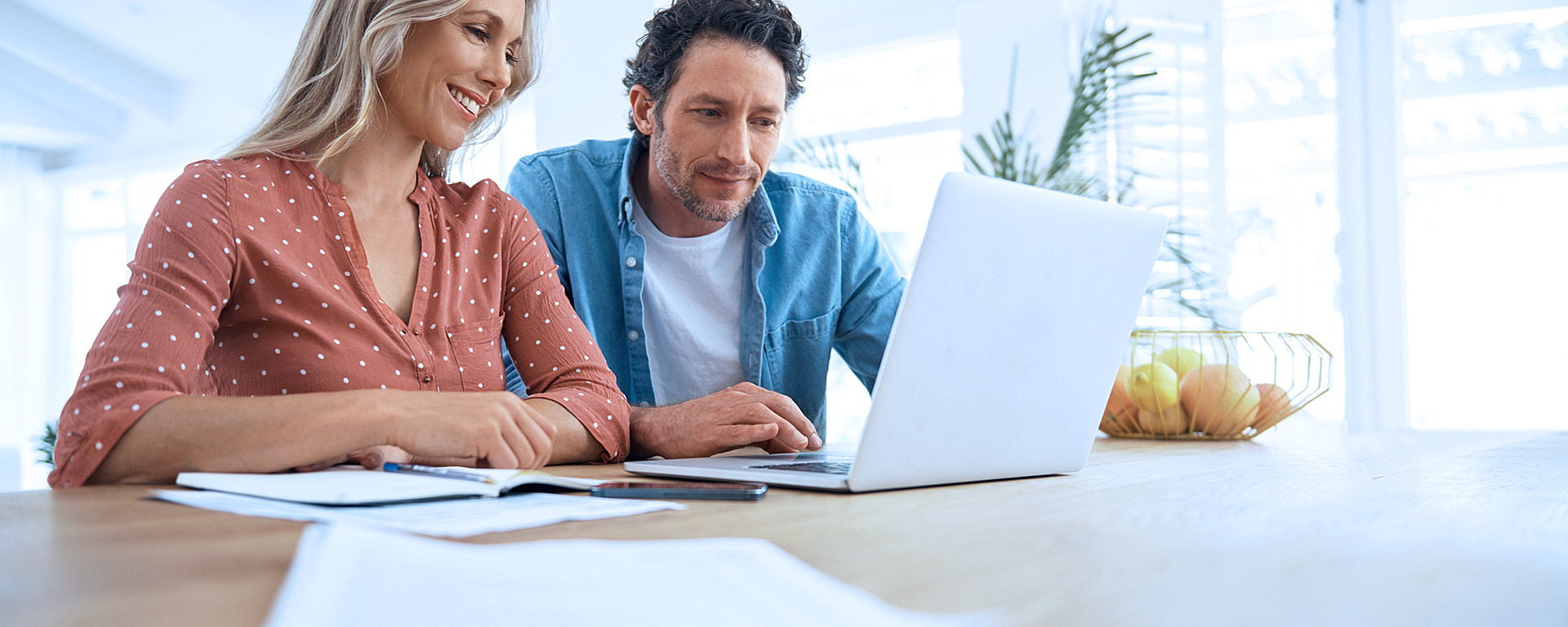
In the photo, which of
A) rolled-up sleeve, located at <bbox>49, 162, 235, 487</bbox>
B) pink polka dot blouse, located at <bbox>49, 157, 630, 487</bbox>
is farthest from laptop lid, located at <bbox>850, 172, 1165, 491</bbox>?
rolled-up sleeve, located at <bbox>49, 162, 235, 487</bbox>

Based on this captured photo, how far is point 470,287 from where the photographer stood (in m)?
1.25

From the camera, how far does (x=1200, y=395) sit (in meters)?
1.44

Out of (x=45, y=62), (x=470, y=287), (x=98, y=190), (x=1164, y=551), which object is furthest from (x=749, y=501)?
(x=98, y=190)

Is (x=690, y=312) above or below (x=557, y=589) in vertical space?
Result: above

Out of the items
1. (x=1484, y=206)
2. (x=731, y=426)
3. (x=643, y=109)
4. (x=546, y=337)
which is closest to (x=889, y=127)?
(x=1484, y=206)

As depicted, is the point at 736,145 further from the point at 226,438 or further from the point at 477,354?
the point at 226,438

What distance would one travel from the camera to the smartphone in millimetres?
703

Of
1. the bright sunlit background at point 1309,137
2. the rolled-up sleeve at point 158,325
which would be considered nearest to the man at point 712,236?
the rolled-up sleeve at point 158,325

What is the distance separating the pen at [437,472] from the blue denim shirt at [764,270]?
0.80 meters

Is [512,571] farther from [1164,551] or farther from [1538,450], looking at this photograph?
[1538,450]

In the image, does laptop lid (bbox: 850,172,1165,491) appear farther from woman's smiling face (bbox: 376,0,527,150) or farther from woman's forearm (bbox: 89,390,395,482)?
woman's smiling face (bbox: 376,0,527,150)

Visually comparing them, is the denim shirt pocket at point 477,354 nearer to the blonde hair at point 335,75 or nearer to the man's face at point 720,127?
the blonde hair at point 335,75

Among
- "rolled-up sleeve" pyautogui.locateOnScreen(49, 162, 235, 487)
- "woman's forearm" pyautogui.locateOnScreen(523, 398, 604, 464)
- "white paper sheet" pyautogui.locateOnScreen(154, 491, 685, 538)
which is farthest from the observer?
"woman's forearm" pyautogui.locateOnScreen(523, 398, 604, 464)

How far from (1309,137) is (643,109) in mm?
3083
